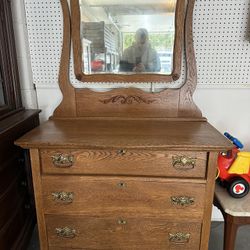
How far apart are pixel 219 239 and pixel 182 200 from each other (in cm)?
77

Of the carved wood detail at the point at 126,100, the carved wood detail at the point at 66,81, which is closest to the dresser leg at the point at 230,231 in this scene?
the carved wood detail at the point at 126,100

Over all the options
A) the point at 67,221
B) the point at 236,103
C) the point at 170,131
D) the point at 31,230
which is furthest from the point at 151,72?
the point at 31,230

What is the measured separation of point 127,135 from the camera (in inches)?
47.0

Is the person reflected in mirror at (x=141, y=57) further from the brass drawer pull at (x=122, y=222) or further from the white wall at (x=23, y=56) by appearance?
the brass drawer pull at (x=122, y=222)

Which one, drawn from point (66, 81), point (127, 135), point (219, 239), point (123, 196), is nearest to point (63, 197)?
point (123, 196)

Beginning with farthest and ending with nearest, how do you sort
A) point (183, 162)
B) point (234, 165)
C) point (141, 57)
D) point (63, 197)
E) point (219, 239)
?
point (219, 239)
point (141, 57)
point (234, 165)
point (63, 197)
point (183, 162)

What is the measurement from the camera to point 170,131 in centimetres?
127

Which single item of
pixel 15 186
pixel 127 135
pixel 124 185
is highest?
pixel 127 135

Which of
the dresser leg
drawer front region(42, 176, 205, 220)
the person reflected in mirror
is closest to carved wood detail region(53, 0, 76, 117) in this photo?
the person reflected in mirror

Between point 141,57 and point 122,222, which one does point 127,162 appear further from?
point 141,57

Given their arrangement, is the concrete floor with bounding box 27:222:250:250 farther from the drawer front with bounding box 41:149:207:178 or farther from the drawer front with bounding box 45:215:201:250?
the drawer front with bounding box 41:149:207:178

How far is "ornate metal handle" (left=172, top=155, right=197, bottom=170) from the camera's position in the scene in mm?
1113

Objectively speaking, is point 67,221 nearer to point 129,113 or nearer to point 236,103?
point 129,113

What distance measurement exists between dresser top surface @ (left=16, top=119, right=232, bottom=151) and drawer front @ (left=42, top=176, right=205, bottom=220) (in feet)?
0.67
